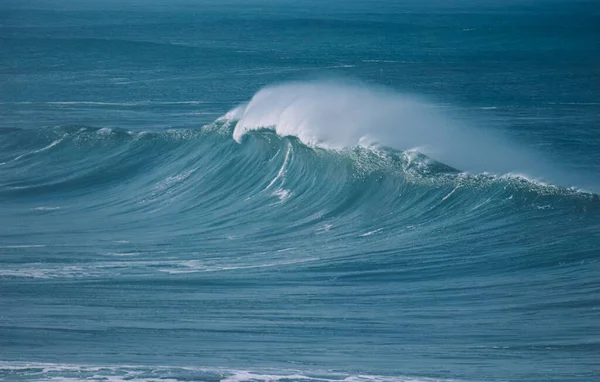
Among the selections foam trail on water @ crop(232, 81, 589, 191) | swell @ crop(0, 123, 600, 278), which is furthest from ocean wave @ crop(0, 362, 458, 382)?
foam trail on water @ crop(232, 81, 589, 191)

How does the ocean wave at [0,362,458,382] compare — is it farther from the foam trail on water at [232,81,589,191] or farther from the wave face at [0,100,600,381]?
the foam trail on water at [232,81,589,191]

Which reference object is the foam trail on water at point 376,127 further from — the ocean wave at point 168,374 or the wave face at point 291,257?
the ocean wave at point 168,374

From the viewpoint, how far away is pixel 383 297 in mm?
10492

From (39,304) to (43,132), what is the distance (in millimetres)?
11181

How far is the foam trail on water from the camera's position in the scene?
15750 mm

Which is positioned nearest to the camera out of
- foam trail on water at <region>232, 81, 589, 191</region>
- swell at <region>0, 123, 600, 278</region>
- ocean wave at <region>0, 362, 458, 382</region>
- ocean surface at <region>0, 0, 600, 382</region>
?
ocean wave at <region>0, 362, 458, 382</region>

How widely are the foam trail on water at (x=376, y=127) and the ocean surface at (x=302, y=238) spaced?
5 cm

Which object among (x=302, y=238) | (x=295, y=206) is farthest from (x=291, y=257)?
(x=295, y=206)

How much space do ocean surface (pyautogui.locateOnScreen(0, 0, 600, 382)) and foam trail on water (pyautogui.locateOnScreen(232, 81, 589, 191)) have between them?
0.17ft

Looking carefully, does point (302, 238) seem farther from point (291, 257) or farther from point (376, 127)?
point (376, 127)

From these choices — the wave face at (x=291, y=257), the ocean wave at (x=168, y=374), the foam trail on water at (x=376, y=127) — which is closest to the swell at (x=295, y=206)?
the wave face at (x=291, y=257)

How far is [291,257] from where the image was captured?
12.2 m

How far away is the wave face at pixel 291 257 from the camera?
9.02 meters

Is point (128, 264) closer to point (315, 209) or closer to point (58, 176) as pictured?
point (315, 209)
